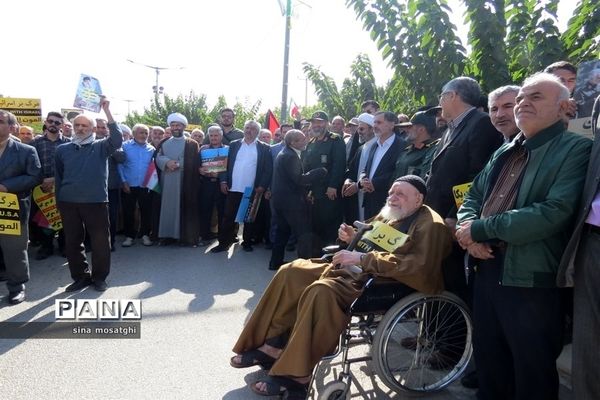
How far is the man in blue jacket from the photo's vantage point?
4574 millimetres

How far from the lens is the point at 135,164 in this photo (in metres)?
6.87

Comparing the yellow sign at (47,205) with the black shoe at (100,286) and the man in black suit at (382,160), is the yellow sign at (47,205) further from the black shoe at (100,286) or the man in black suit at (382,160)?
the man in black suit at (382,160)

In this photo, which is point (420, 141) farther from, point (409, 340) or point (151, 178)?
point (151, 178)

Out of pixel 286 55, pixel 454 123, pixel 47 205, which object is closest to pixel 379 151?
pixel 454 123

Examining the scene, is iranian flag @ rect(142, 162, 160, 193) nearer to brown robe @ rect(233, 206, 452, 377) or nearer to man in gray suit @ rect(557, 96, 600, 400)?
brown robe @ rect(233, 206, 452, 377)

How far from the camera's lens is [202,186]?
7.17 meters

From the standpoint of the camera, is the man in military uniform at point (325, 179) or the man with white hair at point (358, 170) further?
the man in military uniform at point (325, 179)

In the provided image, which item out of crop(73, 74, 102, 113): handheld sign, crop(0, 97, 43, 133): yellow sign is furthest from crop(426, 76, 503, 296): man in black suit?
crop(0, 97, 43, 133): yellow sign

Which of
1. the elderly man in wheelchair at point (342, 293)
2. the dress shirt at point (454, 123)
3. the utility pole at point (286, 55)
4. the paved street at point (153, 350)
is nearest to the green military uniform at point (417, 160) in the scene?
the dress shirt at point (454, 123)

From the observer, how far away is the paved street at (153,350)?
2941 mm

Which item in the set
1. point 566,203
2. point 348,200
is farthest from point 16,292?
point 566,203

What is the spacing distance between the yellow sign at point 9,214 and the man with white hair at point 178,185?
8.70ft

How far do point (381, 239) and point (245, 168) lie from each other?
154 inches

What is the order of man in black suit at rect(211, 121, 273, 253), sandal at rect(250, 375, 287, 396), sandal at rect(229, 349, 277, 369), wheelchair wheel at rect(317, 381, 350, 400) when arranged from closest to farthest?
wheelchair wheel at rect(317, 381, 350, 400) → sandal at rect(250, 375, 287, 396) → sandal at rect(229, 349, 277, 369) → man in black suit at rect(211, 121, 273, 253)
